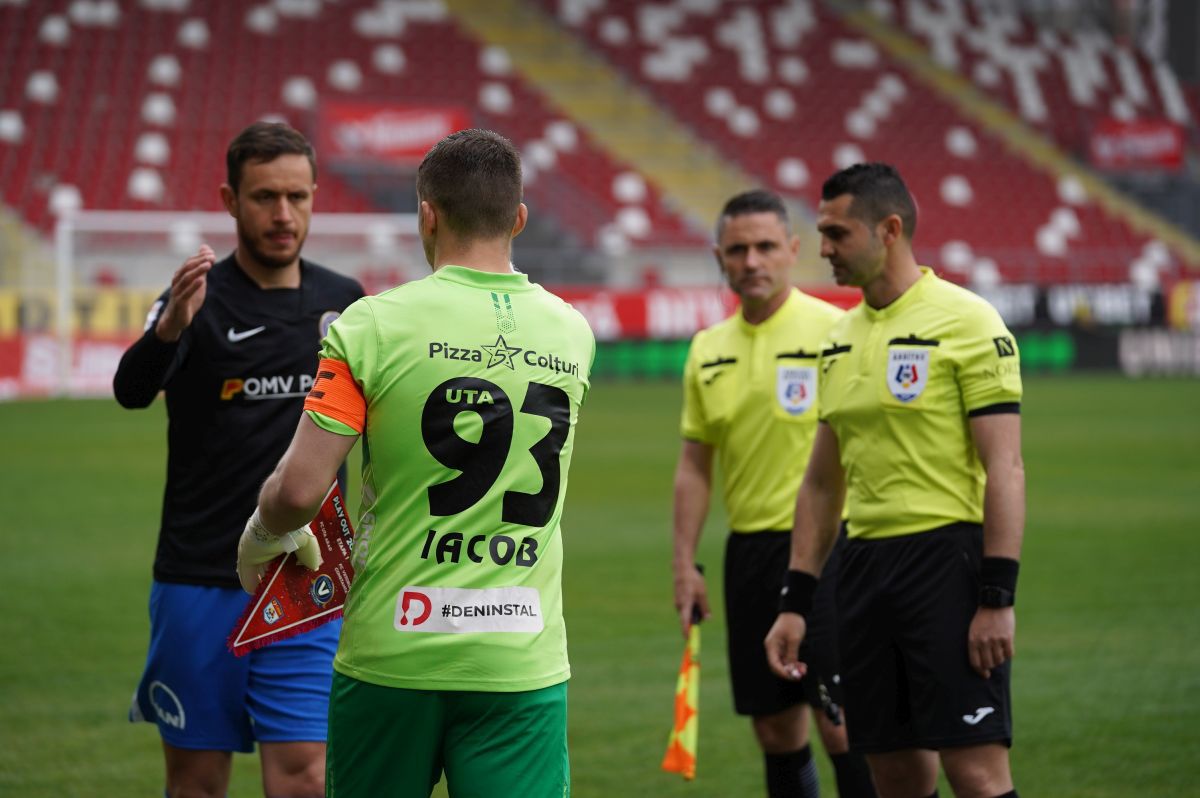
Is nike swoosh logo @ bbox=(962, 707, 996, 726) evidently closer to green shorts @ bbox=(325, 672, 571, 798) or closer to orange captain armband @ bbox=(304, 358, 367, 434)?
green shorts @ bbox=(325, 672, 571, 798)

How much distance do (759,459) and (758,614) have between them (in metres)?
0.56

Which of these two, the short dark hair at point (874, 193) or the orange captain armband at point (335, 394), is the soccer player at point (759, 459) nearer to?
the short dark hair at point (874, 193)

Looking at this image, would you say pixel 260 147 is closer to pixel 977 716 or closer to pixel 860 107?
pixel 977 716

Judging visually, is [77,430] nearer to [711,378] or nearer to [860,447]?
[711,378]

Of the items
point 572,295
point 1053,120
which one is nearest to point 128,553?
point 572,295

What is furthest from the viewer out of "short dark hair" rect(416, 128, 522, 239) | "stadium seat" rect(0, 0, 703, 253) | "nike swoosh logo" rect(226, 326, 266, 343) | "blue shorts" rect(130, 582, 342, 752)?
"stadium seat" rect(0, 0, 703, 253)

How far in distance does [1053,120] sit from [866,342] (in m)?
39.0

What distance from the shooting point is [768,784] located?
17.5 ft

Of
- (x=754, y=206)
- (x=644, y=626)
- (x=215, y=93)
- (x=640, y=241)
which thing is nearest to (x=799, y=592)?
(x=754, y=206)

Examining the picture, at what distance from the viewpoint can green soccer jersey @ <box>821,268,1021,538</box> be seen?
162 inches

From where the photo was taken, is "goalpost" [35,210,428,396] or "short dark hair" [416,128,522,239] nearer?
"short dark hair" [416,128,522,239]

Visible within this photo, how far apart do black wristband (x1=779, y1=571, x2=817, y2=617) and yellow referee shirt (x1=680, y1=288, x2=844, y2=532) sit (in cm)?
79

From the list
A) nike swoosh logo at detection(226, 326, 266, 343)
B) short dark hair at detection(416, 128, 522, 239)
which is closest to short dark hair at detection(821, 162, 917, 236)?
short dark hair at detection(416, 128, 522, 239)

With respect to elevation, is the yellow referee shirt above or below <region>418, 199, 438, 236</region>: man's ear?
below
